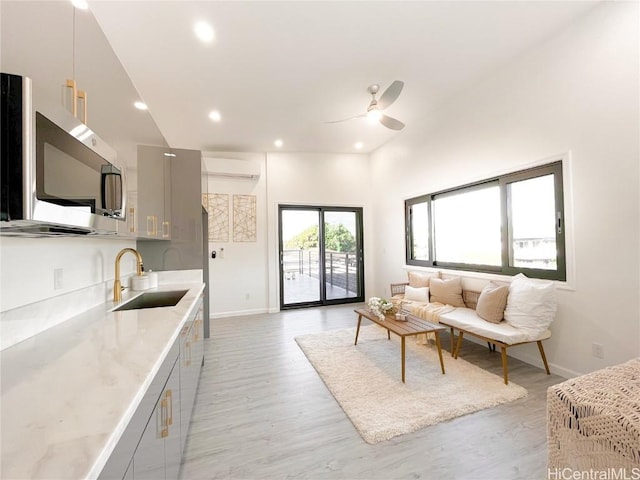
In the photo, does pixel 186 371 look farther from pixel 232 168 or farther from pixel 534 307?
pixel 232 168

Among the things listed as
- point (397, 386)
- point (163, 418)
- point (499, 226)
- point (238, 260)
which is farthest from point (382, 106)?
point (238, 260)

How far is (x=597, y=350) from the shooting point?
2.34m

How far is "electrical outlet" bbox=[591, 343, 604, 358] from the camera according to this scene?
2.31 m

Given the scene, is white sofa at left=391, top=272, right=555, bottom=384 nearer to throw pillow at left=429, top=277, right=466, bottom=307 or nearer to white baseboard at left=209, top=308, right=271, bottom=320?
throw pillow at left=429, top=277, right=466, bottom=307

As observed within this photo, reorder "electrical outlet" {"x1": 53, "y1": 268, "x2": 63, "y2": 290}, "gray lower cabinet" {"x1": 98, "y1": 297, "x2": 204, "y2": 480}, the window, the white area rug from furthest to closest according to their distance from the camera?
1. the window
2. the white area rug
3. "electrical outlet" {"x1": 53, "y1": 268, "x2": 63, "y2": 290}
4. "gray lower cabinet" {"x1": 98, "y1": 297, "x2": 204, "y2": 480}

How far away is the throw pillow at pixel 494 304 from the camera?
110 inches

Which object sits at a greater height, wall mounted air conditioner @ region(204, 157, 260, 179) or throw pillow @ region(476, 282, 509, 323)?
wall mounted air conditioner @ region(204, 157, 260, 179)

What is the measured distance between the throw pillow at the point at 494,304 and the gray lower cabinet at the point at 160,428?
9.55ft

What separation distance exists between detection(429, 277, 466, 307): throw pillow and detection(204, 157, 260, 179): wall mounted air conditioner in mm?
3642

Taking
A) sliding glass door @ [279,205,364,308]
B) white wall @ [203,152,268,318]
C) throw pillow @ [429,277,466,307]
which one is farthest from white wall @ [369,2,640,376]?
white wall @ [203,152,268,318]

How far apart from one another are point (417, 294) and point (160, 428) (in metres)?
3.47

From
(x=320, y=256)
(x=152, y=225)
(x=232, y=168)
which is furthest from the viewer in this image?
(x=320, y=256)

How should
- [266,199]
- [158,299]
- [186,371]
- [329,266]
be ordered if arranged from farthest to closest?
[329,266] < [266,199] < [158,299] < [186,371]

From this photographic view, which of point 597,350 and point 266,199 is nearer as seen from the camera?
point 597,350
